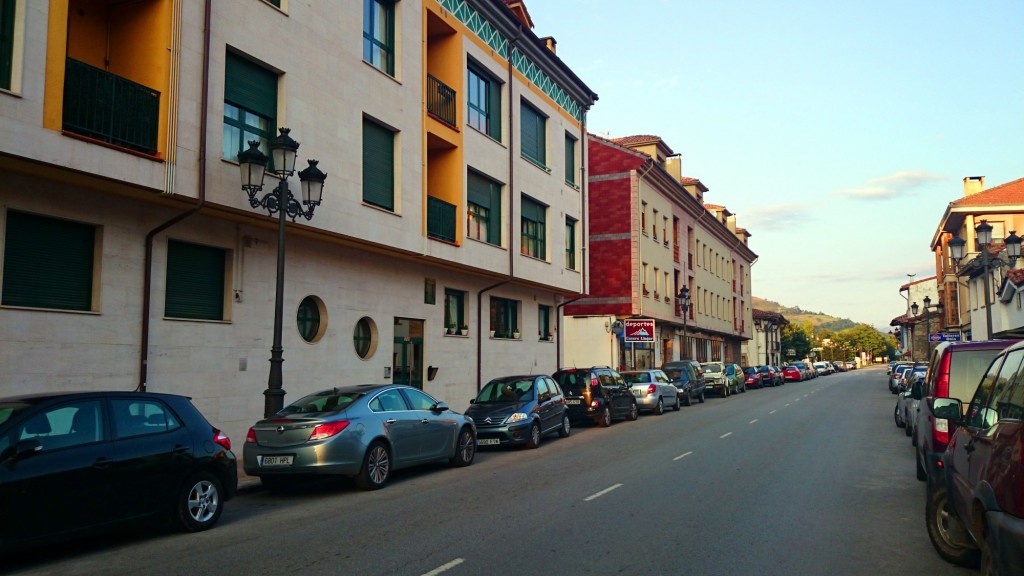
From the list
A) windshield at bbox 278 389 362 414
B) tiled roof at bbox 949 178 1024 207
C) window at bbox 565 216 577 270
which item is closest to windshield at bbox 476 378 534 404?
windshield at bbox 278 389 362 414

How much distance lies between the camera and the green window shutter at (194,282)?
1354 centimetres

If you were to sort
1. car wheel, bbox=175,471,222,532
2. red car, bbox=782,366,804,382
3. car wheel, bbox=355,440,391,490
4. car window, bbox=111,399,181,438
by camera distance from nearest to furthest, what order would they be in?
car window, bbox=111,399,181,438 → car wheel, bbox=175,471,222,532 → car wheel, bbox=355,440,391,490 → red car, bbox=782,366,804,382

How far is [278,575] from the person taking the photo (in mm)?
6418

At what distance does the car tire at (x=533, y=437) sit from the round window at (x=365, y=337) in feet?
14.5

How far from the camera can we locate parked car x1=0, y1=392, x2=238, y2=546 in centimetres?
Result: 670

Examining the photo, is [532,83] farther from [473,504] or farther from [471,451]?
[473,504]

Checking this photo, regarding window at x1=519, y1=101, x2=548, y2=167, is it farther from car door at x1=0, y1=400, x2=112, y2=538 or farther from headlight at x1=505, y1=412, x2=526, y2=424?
car door at x1=0, y1=400, x2=112, y2=538

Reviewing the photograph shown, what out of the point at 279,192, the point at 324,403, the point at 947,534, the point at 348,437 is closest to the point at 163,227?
the point at 279,192

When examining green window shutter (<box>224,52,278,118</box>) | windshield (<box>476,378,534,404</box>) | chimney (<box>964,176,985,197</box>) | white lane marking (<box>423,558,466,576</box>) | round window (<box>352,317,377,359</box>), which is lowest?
white lane marking (<box>423,558,466,576</box>)

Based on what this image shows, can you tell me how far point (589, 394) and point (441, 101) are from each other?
8699 millimetres

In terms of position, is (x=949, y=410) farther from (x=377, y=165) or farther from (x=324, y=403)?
(x=377, y=165)

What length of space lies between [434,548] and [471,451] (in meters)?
6.67

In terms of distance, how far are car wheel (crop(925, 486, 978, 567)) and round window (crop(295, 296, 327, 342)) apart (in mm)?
12464

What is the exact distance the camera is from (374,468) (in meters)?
11.1
